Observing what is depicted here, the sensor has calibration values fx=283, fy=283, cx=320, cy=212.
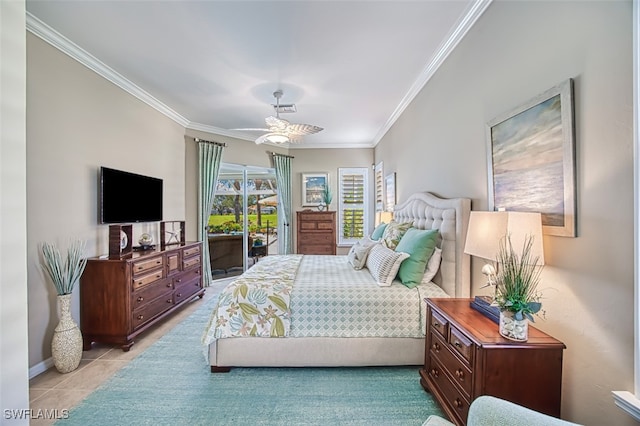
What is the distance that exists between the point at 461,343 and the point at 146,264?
2.92 metres

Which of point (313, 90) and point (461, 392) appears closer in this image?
point (461, 392)

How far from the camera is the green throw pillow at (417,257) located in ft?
7.75

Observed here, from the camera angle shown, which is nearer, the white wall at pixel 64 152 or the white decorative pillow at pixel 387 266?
the white wall at pixel 64 152

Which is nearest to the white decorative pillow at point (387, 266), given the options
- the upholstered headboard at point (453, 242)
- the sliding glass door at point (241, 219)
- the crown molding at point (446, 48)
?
the upholstered headboard at point (453, 242)

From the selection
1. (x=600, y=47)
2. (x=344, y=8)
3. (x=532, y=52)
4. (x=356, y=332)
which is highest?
(x=344, y=8)

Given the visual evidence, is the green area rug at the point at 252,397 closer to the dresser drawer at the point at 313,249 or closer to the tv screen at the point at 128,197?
the tv screen at the point at 128,197

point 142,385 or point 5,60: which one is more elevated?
point 5,60

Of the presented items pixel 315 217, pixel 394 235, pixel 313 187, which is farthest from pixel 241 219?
pixel 394 235

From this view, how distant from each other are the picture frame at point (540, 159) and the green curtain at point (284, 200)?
445 cm

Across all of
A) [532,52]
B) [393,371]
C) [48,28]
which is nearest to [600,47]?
[532,52]

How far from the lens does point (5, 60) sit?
1.32 metres

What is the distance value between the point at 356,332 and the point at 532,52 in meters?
2.13

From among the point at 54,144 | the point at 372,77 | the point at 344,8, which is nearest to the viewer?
the point at 344,8

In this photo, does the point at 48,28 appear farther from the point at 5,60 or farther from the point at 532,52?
the point at 532,52
